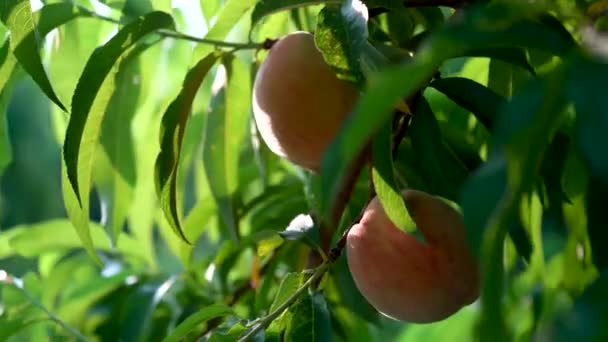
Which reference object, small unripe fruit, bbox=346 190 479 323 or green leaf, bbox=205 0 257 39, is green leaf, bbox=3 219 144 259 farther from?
small unripe fruit, bbox=346 190 479 323

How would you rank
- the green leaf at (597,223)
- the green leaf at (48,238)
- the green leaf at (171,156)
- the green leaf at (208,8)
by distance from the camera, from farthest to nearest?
the green leaf at (48,238), the green leaf at (208,8), the green leaf at (171,156), the green leaf at (597,223)

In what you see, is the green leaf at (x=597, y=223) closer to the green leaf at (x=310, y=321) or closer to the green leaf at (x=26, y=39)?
the green leaf at (x=310, y=321)

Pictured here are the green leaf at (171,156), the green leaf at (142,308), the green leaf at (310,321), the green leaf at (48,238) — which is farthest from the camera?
the green leaf at (48,238)

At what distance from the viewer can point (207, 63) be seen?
0.85 metres

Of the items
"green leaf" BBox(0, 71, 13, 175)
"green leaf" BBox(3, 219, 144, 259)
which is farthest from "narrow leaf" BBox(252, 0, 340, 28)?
"green leaf" BBox(3, 219, 144, 259)

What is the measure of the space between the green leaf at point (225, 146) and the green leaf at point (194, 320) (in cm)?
18

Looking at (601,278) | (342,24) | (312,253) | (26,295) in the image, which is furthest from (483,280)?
(26,295)

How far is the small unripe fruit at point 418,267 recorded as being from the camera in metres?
0.70

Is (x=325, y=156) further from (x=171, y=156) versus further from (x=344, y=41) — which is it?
(x=171, y=156)

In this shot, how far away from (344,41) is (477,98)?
14 cm

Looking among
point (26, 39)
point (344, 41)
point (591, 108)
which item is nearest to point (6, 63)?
point (26, 39)

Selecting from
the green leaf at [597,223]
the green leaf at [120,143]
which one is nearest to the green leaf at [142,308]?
the green leaf at [120,143]

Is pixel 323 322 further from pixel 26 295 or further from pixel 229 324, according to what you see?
pixel 26 295

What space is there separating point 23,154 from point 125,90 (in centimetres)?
316
